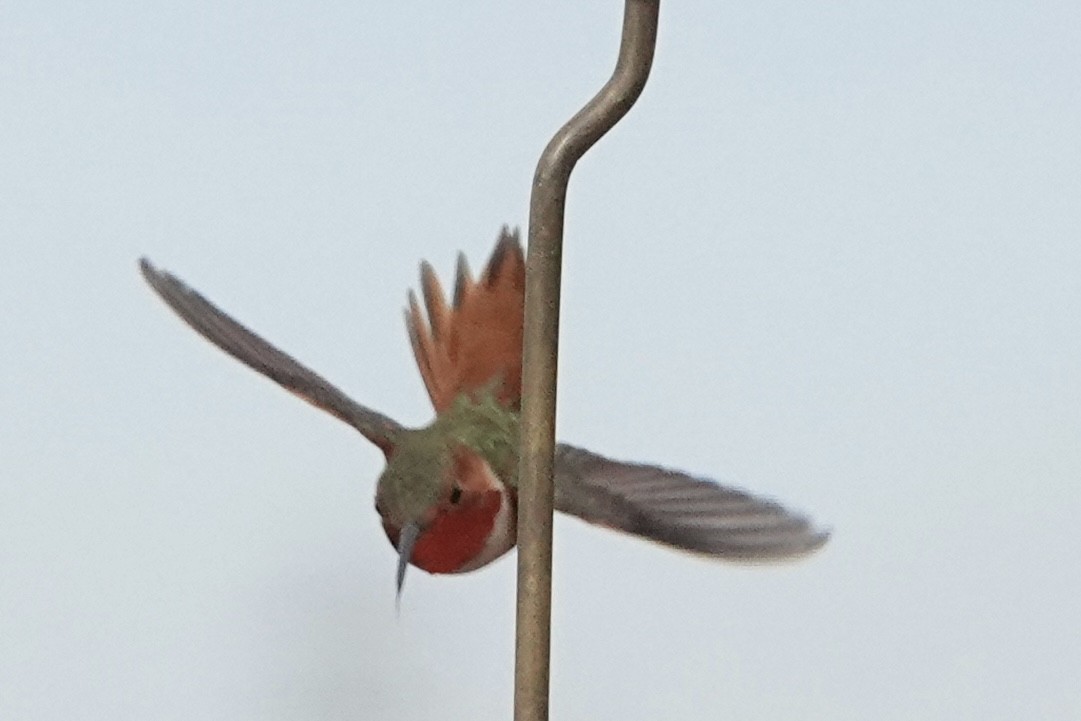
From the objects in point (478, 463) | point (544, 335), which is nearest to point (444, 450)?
point (478, 463)

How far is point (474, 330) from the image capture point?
45 centimetres

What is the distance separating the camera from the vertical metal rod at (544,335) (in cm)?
30

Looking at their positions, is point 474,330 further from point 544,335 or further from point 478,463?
point 544,335

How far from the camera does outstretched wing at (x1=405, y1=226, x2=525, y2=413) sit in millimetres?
442

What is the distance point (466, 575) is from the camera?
485 mm

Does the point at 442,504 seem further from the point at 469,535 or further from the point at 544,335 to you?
the point at 544,335

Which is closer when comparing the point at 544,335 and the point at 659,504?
the point at 544,335

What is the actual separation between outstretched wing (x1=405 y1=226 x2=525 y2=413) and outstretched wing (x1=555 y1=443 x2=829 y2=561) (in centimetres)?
5

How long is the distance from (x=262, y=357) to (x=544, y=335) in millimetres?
204

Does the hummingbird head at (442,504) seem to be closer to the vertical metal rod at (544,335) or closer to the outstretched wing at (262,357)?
the outstretched wing at (262,357)

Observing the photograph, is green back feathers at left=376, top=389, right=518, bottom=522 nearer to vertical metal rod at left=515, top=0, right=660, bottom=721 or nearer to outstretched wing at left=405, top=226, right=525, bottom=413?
outstretched wing at left=405, top=226, right=525, bottom=413

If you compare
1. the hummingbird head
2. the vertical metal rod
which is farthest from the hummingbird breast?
the vertical metal rod

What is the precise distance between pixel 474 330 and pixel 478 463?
5 centimetres

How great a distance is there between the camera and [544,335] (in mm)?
301
